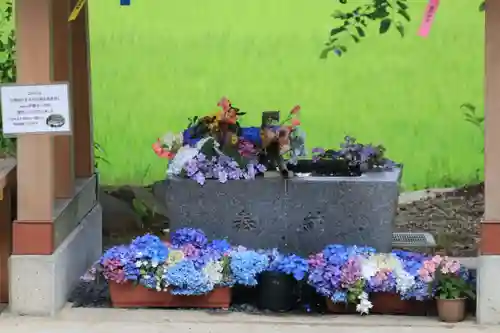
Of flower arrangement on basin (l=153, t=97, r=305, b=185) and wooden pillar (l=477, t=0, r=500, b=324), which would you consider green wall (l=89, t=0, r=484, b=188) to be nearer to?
flower arrangement on basin (l=153, t=97, r=305, b=185)

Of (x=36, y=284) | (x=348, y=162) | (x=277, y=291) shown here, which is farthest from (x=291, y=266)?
(x=36, y=284)

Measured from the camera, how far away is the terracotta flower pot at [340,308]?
19.6ft

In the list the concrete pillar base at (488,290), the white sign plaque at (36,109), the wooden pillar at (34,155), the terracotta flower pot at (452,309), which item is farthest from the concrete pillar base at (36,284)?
the concrete pillar base at (488,290)

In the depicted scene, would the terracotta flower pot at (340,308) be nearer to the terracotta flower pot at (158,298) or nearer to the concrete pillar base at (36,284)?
the terracotta flower pot at (158,298)

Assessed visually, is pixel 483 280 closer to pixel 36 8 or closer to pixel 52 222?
pixel 52 222

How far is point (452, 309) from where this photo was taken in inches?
225

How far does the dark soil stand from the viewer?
895 cm

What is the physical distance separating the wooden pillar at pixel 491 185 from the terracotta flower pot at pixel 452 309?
0.13 metres

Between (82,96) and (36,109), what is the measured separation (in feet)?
5.44

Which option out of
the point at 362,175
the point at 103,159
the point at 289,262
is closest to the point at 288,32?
the point at 103,159

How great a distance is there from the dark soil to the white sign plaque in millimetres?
4139

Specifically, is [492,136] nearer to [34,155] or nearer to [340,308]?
[340,308]

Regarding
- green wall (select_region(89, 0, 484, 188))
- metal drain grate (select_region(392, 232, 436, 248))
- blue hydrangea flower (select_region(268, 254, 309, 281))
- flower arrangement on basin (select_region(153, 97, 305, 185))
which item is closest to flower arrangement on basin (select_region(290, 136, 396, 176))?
flower arrangement on basin (select_region(153, 97, 305, 185))

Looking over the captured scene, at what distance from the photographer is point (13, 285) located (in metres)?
5.87
